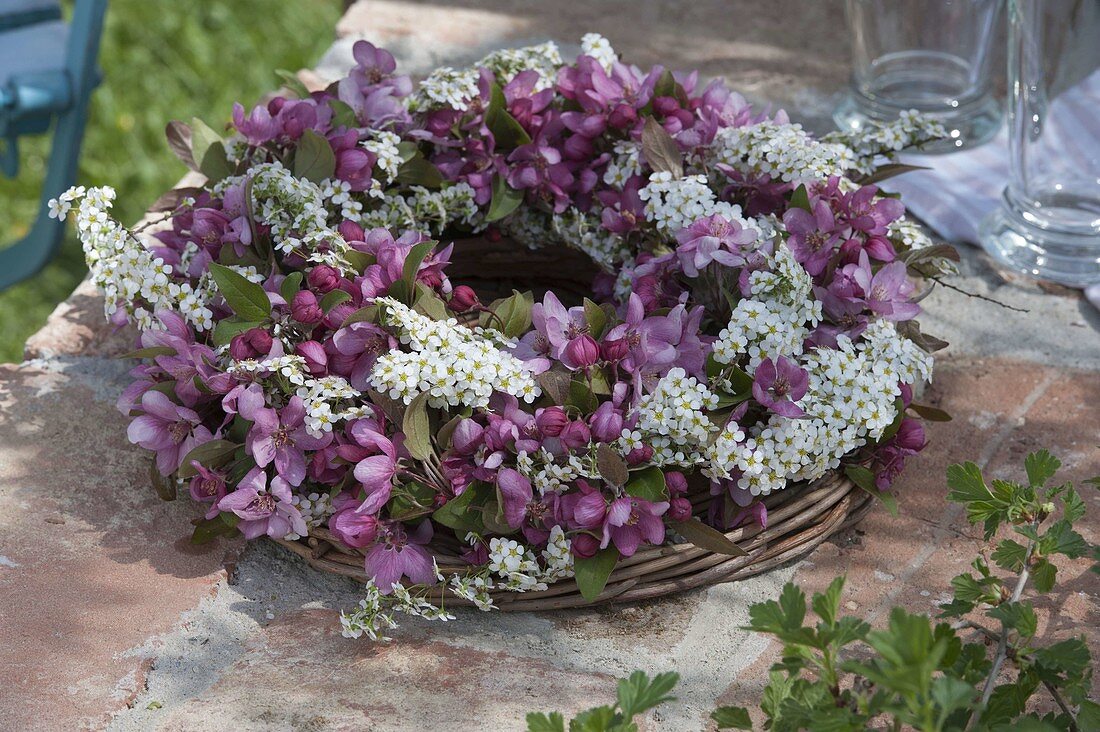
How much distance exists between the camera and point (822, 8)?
107 inches

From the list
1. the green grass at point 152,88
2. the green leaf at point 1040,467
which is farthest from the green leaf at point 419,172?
the green grass at point 152,88

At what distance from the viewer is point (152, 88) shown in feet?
11.4

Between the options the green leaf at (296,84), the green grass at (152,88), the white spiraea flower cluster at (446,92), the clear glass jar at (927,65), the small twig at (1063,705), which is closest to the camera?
the small twig at (1063,705)

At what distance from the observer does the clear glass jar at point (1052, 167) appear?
183 centimetres

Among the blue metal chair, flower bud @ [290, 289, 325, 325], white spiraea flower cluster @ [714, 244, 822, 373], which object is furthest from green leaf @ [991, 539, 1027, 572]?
the blue metal chair

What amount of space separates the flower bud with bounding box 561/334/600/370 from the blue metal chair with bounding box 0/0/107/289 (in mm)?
1419

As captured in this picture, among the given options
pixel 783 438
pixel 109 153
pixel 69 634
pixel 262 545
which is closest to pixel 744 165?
pixel 783 438

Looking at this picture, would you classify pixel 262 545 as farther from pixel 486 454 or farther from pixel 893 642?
pixel 893 642

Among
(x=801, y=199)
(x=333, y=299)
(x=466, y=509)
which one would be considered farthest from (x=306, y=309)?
(x=801, y=199)

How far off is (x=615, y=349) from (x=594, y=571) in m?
0.23

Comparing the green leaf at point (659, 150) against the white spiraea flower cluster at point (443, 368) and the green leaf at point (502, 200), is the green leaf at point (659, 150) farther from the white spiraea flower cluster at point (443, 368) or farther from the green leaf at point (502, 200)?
the white spiraea flower cluster at point (443, 368)

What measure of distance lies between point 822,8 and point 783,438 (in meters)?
1.74

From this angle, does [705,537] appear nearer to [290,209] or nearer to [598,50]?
[290,209]

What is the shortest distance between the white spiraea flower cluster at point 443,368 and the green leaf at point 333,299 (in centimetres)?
7
